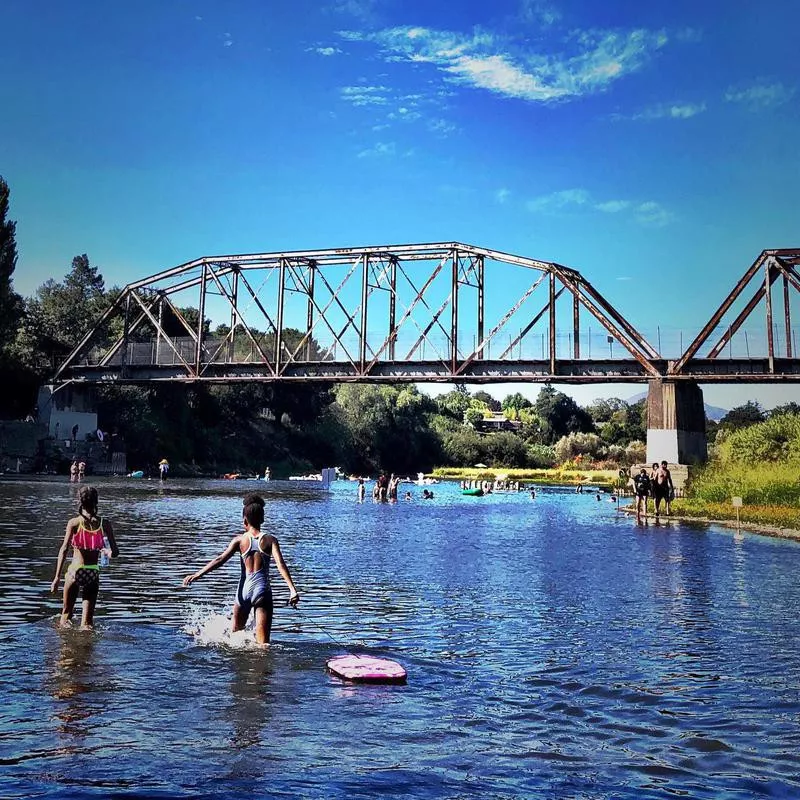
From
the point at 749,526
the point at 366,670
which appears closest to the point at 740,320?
the point at 749,526

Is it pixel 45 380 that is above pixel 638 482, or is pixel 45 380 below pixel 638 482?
above

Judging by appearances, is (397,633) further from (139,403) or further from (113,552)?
(139,403)

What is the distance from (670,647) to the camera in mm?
12562

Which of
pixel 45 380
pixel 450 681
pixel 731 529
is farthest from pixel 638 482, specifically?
pixel 45 380

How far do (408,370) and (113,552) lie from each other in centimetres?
7196

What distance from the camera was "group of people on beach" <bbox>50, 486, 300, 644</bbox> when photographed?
37.5 ft

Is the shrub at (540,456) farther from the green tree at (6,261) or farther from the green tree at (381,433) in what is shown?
the green tree at (6,261)

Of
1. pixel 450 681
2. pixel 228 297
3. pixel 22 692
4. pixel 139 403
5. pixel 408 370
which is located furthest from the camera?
pixel 139 403

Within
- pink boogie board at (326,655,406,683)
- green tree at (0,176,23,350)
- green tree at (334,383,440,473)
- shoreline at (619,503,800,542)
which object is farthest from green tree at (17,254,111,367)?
pink boogie board at (326,655,406,683)

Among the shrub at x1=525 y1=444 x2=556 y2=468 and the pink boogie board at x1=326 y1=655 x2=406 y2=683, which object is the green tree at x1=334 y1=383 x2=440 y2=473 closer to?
the shrub at x1=525 y1=444 x2=556 y2=468

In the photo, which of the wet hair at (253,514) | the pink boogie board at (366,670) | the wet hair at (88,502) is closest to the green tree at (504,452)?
the wet hair at (88,502)

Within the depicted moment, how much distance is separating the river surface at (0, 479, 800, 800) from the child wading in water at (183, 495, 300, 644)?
1.50 feet

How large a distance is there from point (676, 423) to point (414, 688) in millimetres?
58305

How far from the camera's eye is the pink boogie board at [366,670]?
1002cm
